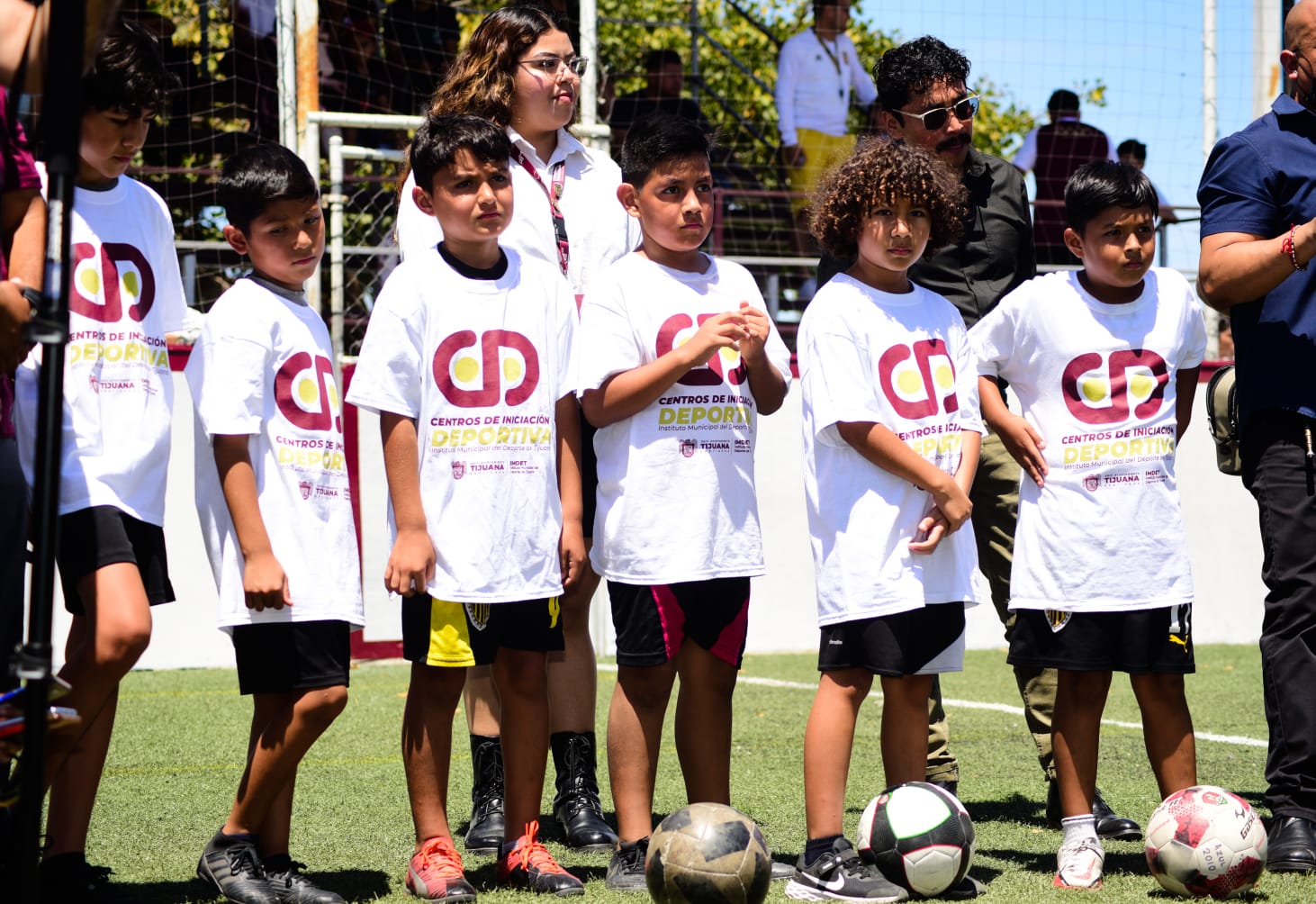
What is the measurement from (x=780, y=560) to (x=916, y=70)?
4781 millimetres

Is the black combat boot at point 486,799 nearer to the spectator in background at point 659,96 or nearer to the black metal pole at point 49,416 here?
the black metal pole at point 49,416

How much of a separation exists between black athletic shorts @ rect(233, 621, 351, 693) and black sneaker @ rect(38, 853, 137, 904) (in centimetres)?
52

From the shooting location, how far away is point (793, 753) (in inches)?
226

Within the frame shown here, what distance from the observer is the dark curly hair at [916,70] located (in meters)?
4.75

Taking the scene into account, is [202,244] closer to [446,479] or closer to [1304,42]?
[446,479]

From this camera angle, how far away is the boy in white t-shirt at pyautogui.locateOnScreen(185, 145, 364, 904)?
3500 millimetres

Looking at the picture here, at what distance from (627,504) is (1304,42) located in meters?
2.21

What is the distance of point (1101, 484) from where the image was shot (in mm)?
3939

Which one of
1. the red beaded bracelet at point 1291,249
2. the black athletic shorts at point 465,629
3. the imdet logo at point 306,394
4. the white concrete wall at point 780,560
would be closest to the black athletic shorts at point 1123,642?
the red beaded bracelet at point 1291,249

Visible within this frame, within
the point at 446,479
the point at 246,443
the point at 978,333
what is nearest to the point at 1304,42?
the point at 978,333

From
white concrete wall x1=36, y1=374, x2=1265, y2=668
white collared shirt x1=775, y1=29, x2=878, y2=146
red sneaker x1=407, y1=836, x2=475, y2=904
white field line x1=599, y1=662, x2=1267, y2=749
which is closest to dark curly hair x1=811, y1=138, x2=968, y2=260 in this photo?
red sneaker x1=407, y1=836, x2=475, y2=904

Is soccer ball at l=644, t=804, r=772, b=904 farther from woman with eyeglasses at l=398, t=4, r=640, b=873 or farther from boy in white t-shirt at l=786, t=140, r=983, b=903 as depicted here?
woman with eyeglasses at l=398, t=4, r=640, b=873

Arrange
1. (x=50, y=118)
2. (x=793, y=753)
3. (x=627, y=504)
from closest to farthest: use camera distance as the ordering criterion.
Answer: (x=50, y=118) → (x=627, y=504) → (x=793, y=753)

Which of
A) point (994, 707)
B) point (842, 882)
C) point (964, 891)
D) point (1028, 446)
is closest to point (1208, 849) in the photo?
point (964, 891)
